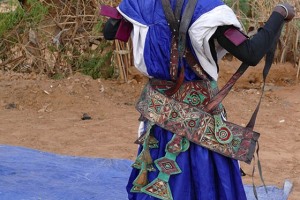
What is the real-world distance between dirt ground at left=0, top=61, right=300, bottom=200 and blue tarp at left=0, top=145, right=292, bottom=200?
1.43ft

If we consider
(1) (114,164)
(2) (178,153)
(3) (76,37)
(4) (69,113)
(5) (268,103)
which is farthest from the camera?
(3) (76,37)

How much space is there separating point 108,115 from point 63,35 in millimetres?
1560

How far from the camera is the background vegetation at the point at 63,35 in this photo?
736cm

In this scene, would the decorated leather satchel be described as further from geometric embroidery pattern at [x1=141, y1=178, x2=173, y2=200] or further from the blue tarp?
the blue tarp

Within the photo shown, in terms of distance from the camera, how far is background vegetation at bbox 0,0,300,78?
290 inches

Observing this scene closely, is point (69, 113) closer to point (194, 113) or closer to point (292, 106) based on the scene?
point (292, 106)

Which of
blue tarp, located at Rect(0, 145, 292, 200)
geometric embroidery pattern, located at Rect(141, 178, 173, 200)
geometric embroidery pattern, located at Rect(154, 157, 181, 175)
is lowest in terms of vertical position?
blue tarp, located at Rect(0, 145, 292, 200)

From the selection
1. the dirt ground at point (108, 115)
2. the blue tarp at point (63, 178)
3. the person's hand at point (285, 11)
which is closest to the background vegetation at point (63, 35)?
the dirt ground at point (108, 115)

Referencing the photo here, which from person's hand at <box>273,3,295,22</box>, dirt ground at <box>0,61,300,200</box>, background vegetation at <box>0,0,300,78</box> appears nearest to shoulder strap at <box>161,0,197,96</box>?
person's hand at <box>273,3,295,22</box>

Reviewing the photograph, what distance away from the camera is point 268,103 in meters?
7.09

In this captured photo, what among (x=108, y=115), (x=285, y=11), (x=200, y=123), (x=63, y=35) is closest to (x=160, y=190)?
(x=200, y=123)

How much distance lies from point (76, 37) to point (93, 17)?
1.17 feet

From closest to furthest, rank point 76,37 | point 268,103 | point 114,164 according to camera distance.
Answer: point 114,164, point 268,103, point 76,37

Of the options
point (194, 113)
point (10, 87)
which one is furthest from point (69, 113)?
point (194, 113)
